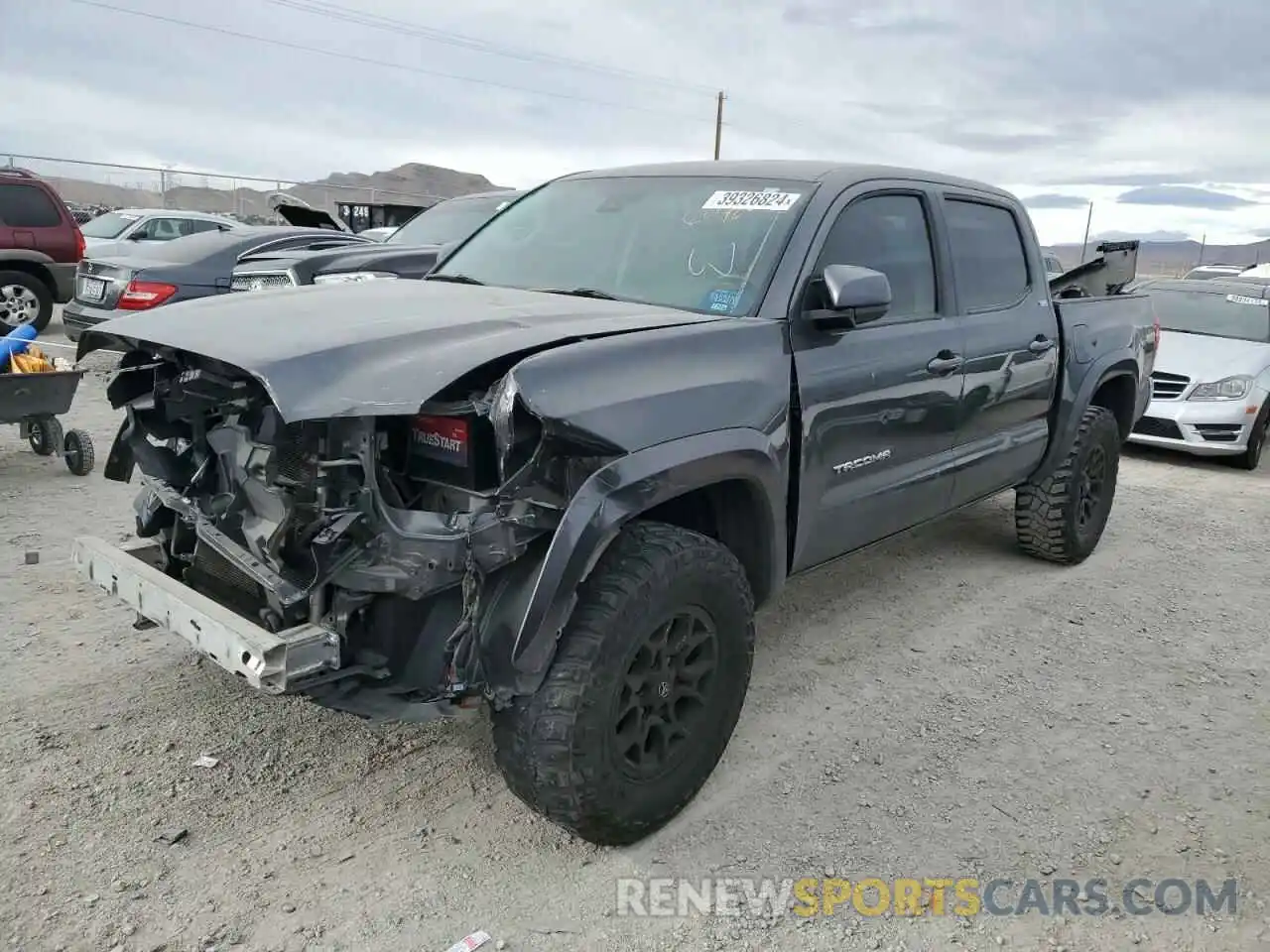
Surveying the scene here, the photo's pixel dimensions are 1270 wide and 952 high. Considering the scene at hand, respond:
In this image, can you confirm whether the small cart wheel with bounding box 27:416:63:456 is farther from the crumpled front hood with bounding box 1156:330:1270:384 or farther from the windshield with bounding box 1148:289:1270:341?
the windshield with bounding box 1148:289:1270:341

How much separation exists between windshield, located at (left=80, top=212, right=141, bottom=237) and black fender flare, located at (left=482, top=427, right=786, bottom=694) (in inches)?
630

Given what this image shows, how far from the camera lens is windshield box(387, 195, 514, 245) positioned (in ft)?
29.5

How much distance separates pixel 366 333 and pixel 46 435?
4.68 meters

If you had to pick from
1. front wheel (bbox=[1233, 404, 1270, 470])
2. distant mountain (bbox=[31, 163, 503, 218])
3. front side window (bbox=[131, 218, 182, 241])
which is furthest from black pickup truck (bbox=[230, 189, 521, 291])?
distant mountain (bbox=[31, 163, 503, 218])

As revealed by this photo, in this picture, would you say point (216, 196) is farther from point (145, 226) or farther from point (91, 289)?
point (91, 289)

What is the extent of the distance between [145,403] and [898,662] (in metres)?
3.07

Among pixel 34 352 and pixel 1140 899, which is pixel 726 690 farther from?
pixel 34 352

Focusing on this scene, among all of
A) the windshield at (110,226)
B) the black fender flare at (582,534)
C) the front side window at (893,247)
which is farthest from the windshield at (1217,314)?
the windshield at (110,226)

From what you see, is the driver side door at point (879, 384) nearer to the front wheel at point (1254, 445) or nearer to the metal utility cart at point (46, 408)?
the metal utility cart at point (46, 408)

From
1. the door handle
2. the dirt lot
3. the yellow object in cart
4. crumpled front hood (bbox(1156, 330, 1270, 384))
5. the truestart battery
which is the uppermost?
the door handle

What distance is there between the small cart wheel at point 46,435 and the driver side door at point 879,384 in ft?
16.6

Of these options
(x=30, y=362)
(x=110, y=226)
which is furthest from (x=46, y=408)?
(x=110, y=226)

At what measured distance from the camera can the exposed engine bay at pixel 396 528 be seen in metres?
2.50

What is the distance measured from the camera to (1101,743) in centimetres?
369
